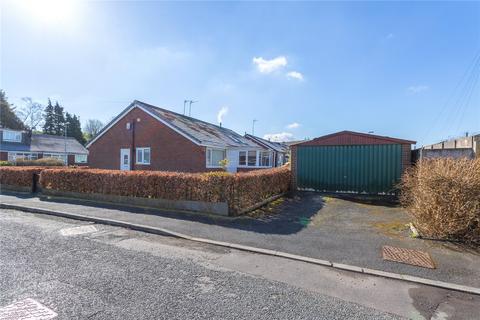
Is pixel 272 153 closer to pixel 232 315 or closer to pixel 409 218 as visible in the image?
pixel 409 218

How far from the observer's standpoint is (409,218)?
837 centimetres

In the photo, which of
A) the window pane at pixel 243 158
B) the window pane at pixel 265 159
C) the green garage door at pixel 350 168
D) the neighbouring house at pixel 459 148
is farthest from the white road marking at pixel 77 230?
the window pane at pixel 265 159

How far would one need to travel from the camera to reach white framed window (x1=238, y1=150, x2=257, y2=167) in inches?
1005

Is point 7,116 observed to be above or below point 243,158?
above

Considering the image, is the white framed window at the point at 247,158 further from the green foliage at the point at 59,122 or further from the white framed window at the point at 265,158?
the green foliage at the point at 59,122

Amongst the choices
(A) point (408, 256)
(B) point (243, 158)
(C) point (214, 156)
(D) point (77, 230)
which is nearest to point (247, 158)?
(B) point (243, 158)

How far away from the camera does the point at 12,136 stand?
115ft

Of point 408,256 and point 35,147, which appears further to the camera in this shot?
point 35,147

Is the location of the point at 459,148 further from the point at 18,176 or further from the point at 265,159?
the point at 265,159

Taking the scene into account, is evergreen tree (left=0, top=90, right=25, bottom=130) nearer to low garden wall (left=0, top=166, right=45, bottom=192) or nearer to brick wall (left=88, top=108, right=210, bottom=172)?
brick wall (left=88, top=108, right=210, bottom=172)

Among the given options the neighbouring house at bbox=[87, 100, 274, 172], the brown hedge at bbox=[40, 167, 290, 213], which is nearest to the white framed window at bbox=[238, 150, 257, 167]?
the neighbouring house at bbox=[87, 100, 274, 172]

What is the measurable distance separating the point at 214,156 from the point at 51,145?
30.6m

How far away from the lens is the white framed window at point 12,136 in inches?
1352

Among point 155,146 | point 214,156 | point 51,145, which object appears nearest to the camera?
point 155,146
